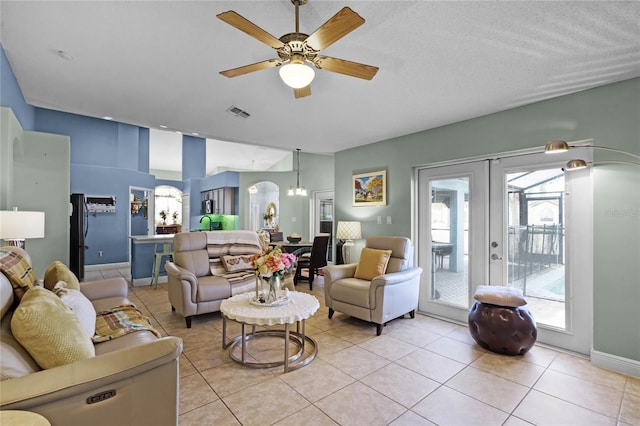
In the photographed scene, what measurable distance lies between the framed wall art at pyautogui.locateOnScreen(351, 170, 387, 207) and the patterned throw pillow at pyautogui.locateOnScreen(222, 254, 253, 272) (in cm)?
209

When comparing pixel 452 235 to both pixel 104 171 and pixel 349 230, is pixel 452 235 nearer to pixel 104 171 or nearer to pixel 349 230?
pixel 349 230

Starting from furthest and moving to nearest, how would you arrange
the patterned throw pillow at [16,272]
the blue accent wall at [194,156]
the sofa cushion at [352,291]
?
the blue accent wall at [194,156] < the sofa cushion at [352,291] < the patterned throw pillow at [16,272]

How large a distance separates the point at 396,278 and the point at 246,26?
9.27ft

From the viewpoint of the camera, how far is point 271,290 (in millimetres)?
2766

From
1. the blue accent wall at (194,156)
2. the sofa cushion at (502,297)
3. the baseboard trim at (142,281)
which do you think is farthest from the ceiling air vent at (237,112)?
the blue accent wall at (194,156)

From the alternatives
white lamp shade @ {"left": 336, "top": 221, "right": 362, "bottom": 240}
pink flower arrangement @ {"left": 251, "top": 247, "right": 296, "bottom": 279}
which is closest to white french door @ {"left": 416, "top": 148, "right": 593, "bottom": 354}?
white lamp shade @ {"left": 336, "top": 221, "right": 362, "bottom": 240}

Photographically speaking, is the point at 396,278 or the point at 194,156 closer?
the point at 396,278

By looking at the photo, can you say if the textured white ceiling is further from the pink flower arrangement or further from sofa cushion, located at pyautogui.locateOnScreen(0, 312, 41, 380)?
sofa cushion, located at pyautogui.locateOnScreen(0, 312, 41, 380)

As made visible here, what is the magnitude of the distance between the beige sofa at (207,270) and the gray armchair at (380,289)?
44.9 inches

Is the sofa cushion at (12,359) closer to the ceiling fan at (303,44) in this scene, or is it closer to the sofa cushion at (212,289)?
the ceiling fan at (303,44)

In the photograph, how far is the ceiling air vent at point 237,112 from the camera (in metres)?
3.42

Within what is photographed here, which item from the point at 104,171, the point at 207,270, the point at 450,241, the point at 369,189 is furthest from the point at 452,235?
the point at 104,171

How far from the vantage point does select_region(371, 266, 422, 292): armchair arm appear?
3.27 metres

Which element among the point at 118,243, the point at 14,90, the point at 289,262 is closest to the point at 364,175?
the point at 289,262
